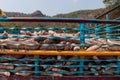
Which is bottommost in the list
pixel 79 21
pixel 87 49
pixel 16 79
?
pixel 16 79

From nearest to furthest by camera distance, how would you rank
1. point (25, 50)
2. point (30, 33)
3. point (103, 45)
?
point (25, 50)
point (103, 45)
point (30, 33)

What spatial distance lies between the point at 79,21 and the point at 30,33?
1.59m

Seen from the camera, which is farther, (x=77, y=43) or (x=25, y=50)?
(x=77, y=43)

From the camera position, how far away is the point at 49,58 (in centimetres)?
512

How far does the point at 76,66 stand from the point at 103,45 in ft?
1.95

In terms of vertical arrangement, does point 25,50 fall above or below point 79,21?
below

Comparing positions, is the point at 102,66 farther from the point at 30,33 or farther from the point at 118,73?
the point at 30,33

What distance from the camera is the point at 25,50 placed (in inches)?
192

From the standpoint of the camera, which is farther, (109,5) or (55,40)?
(109,5)

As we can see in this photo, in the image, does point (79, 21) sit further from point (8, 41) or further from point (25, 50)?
point (8, 41)

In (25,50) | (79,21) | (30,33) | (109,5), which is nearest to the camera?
(79,21)

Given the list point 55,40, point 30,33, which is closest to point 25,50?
point 55,40

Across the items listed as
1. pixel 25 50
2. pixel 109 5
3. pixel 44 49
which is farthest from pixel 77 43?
pixel 109 5

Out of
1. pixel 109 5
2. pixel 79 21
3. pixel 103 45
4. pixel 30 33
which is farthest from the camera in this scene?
pixel 109 5
